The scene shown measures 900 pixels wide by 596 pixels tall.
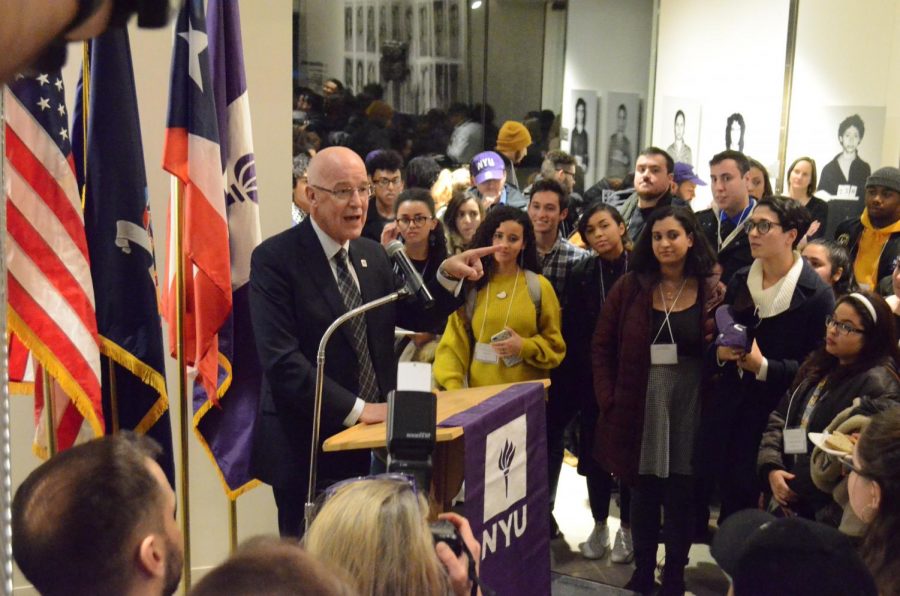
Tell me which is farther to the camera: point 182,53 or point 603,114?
point 603,114

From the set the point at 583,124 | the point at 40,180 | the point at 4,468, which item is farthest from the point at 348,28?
the point at 4,468

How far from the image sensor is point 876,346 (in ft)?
11.0

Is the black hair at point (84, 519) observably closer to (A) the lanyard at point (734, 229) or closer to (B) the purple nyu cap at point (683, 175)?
(A) the lanyard at point (734, 229)

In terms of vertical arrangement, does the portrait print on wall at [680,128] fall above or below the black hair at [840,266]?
above

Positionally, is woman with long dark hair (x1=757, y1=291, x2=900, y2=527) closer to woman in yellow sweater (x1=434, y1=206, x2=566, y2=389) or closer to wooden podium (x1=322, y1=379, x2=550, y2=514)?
woman in yellow sweater (x1=434, y1=206, x2=566, y2=389)

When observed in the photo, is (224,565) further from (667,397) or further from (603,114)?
(603,114)

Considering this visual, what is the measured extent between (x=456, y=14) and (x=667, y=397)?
5360 millimetres

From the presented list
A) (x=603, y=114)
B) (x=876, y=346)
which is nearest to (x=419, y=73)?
(x=603, y=114)

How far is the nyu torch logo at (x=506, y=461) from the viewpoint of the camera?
2748 millimetres

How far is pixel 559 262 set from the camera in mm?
4457

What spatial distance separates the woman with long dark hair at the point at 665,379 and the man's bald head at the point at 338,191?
1.33m

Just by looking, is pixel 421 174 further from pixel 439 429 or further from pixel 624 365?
pixel 439 429

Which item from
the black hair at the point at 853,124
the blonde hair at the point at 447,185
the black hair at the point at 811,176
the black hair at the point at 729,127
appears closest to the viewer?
the blonde hair at the point at 447,185

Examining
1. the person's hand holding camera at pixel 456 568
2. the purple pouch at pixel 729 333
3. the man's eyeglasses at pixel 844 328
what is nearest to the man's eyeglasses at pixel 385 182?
the purple pouch at pixel 729 333
